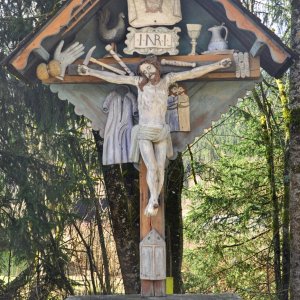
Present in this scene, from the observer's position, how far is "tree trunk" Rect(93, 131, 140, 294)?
5996mm

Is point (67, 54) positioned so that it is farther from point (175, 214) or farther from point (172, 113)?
point (175, 214)

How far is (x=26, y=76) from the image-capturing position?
4059 millimetres

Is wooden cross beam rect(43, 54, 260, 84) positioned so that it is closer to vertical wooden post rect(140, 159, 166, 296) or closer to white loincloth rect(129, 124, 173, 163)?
white loincloth rect(129, 124, 173, 163)

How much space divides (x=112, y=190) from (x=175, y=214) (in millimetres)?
797

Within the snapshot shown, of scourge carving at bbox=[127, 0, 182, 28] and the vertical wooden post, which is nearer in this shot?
the vertical wooden post

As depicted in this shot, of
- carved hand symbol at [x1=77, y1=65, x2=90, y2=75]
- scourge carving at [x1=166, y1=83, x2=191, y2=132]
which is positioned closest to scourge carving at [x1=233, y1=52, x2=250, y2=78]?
scourge carving at [x1=166, y1=83, x2=191, y2=132]

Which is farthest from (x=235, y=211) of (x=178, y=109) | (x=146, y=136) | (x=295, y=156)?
(x=146, y=136)

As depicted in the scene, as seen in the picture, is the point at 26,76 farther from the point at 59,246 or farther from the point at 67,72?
the point at 59,246

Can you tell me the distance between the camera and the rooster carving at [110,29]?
4.09 meters

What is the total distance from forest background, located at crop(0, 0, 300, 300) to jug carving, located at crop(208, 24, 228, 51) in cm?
121

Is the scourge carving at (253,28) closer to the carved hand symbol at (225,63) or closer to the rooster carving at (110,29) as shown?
the carved hand symbol at (225,63)

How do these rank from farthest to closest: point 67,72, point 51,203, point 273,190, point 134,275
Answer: point 273,190 → point 51,203 → point 134,275 → point 67,72

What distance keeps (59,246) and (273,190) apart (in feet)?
9.16

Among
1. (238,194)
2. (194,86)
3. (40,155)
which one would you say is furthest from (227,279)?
(194,86)
